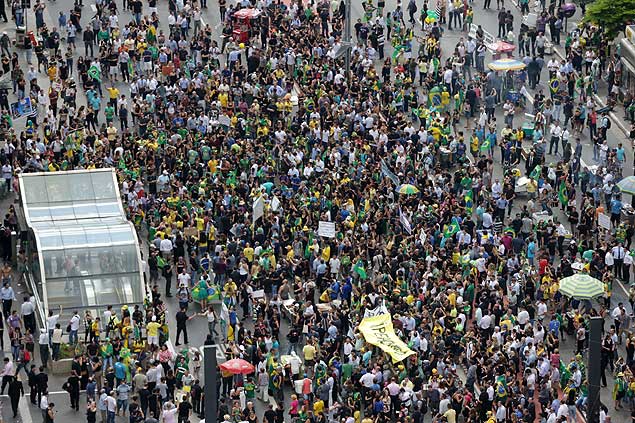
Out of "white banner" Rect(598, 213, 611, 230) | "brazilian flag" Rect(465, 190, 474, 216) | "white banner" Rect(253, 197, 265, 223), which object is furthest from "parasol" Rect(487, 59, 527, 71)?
"white banner" Rect(253, 197, 265, 223)

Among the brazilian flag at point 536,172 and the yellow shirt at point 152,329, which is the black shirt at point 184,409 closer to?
the yellow shirt at point 152,329

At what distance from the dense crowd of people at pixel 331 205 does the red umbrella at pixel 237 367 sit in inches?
32.3

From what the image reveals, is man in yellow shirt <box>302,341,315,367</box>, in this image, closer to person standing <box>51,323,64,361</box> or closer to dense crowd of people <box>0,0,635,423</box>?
dense crowd of people <box>0,0,635,423</box>

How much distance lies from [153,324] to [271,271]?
5.39 m

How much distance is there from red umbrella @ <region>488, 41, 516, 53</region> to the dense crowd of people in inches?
26.2

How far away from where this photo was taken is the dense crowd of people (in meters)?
54.3

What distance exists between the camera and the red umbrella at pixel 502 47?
254 feet

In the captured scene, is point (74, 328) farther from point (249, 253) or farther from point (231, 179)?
point (231, 179)

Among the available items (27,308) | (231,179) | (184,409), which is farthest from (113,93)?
(184,409)

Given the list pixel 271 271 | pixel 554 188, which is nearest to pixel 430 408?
pixel 271 271

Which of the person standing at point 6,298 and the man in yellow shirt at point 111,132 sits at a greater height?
the man in yellow shirt at point 111,132

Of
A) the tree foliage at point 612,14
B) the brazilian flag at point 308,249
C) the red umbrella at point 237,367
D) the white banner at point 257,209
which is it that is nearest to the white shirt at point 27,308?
the red umbrella at point 237,367

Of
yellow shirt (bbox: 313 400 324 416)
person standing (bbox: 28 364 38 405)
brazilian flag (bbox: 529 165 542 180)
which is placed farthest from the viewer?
brazilian flag (bbox: 529 165 542 180)

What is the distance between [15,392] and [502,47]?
31.0 meters
